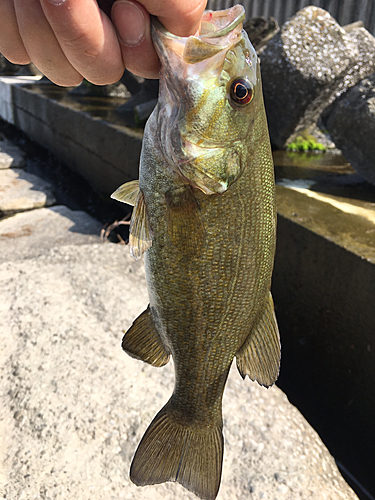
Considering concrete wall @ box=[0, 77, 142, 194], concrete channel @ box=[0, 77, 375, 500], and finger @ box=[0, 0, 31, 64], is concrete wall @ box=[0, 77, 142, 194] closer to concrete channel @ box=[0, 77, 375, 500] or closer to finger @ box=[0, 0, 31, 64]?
concrete channel @ box=[0, 77, 375, 500]

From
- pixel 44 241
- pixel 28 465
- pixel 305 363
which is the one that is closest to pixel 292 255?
pixel 305 363

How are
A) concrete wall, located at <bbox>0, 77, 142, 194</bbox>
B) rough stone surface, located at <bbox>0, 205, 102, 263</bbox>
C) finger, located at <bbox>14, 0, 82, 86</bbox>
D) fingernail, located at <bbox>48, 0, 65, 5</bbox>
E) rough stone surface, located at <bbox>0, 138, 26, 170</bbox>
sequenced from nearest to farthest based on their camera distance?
fingernail, located at <bbox>48, 0, 65, 5</bbox>
finger, located at <bbox>14, 0, 82, 86</bbox>
rough stone surface, located at <bbox>0, 205, 102, 263</bbox>
concrete wall, located at <bbox>0, 77, 142, 194</bbox>
rough stone surface, located at <bbox>0, 138, 26, 170</bbox>

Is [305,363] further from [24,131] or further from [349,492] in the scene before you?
[24,131]

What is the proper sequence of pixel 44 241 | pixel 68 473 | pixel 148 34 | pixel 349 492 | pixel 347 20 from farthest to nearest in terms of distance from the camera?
1. pixel 347 20
2. pixel 44 241
3. pixel 349 492
4. pixel 68 473
5. pixel 148 34

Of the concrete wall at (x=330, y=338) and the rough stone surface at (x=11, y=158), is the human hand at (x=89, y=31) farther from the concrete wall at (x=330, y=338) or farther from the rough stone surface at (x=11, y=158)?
the rough stone surface at (x=11, y=158)

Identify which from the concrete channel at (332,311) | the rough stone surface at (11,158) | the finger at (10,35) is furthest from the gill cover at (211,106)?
the rough stone surface at (11,158)

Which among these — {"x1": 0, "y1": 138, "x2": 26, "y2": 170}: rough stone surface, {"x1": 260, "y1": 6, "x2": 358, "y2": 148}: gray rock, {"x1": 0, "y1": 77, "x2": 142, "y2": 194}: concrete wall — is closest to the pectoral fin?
{"x1": 0, "y1": 77, "x2": 142, "y2": 194}: concrete wall

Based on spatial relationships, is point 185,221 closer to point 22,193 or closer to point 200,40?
point 200,40
